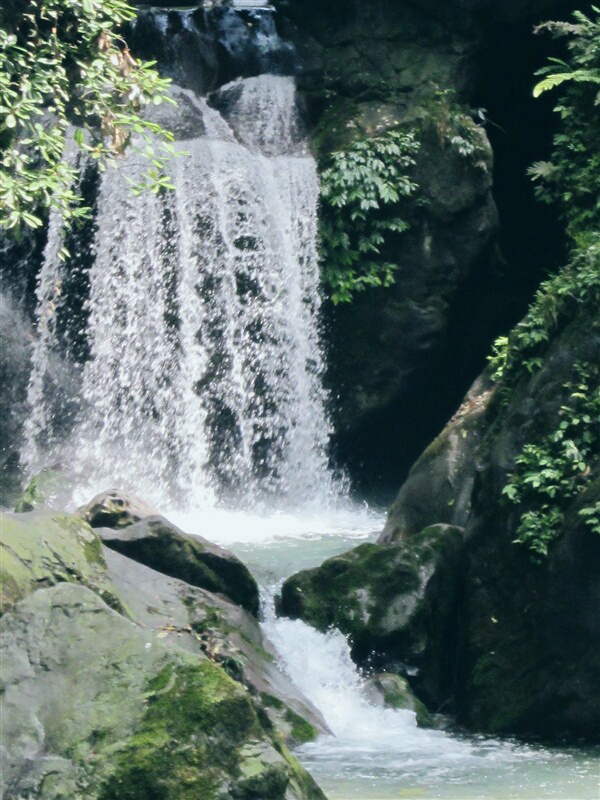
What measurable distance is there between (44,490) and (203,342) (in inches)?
135

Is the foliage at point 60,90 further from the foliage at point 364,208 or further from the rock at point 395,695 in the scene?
the foliage at point 364,208

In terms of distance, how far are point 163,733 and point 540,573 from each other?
4.20m

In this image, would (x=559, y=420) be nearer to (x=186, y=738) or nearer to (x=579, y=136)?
(x=186, y=738)

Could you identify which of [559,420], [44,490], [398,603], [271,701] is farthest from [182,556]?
[44,490]

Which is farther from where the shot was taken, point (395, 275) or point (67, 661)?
point (395, 275)

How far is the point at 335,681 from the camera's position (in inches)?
354

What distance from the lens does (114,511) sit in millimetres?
9531

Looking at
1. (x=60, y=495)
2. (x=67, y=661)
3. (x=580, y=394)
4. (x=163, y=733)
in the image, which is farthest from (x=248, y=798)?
(x=60, y=495)

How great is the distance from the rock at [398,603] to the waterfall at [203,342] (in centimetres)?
516

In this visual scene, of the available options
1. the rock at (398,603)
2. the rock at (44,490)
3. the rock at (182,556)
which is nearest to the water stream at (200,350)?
the rock at (44,490)

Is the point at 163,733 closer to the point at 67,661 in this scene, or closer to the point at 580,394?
the point at 67,661

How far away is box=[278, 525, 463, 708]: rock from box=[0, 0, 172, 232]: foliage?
3.55 m

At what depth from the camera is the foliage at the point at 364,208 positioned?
1521 cm

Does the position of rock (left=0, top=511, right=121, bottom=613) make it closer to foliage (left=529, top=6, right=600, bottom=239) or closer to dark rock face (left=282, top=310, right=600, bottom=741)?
dark rock face (left=282, top=310, right=600, bottom=741)
